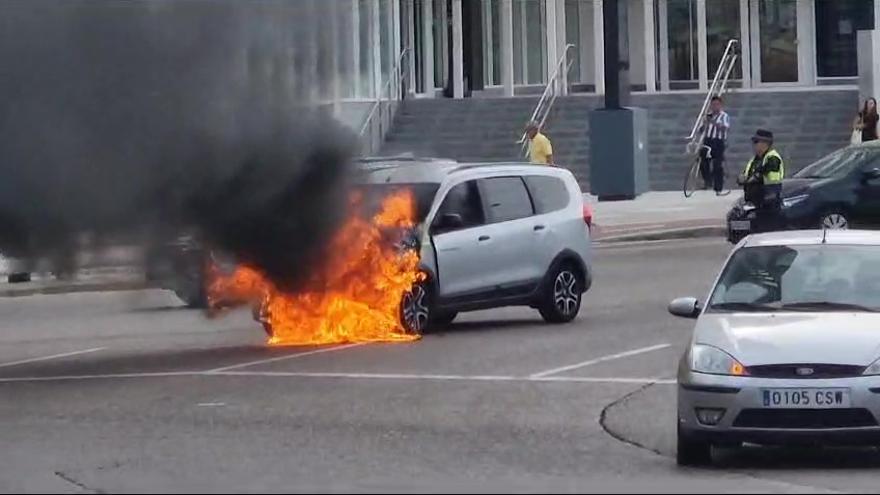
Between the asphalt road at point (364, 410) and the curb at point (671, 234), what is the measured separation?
820cm

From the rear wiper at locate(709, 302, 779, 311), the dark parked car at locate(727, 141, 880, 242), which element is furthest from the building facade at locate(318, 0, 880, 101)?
the rear wiper at locate(709, 302, 779, 311)

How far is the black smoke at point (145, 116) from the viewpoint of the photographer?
1747cm

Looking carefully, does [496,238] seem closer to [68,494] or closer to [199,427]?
[199,427]

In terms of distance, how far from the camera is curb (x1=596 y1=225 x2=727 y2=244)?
31.1m

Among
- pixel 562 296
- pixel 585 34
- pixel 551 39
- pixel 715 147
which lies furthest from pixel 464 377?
pixel 585 34

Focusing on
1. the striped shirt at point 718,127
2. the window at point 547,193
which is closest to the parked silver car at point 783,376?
the window at point 547,193

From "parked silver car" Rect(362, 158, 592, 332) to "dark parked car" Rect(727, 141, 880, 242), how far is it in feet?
21.9

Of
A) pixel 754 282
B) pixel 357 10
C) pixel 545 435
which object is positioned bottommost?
pixel 545 435

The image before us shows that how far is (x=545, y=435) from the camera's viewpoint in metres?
13.6

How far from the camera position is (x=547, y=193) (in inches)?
824

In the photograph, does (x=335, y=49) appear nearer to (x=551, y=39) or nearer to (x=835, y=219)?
(x=835, y=219)

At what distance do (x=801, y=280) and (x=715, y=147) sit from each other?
24832mm

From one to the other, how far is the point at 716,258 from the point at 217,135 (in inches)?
430

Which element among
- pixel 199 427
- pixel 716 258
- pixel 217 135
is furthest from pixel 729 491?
pixel 716 258
